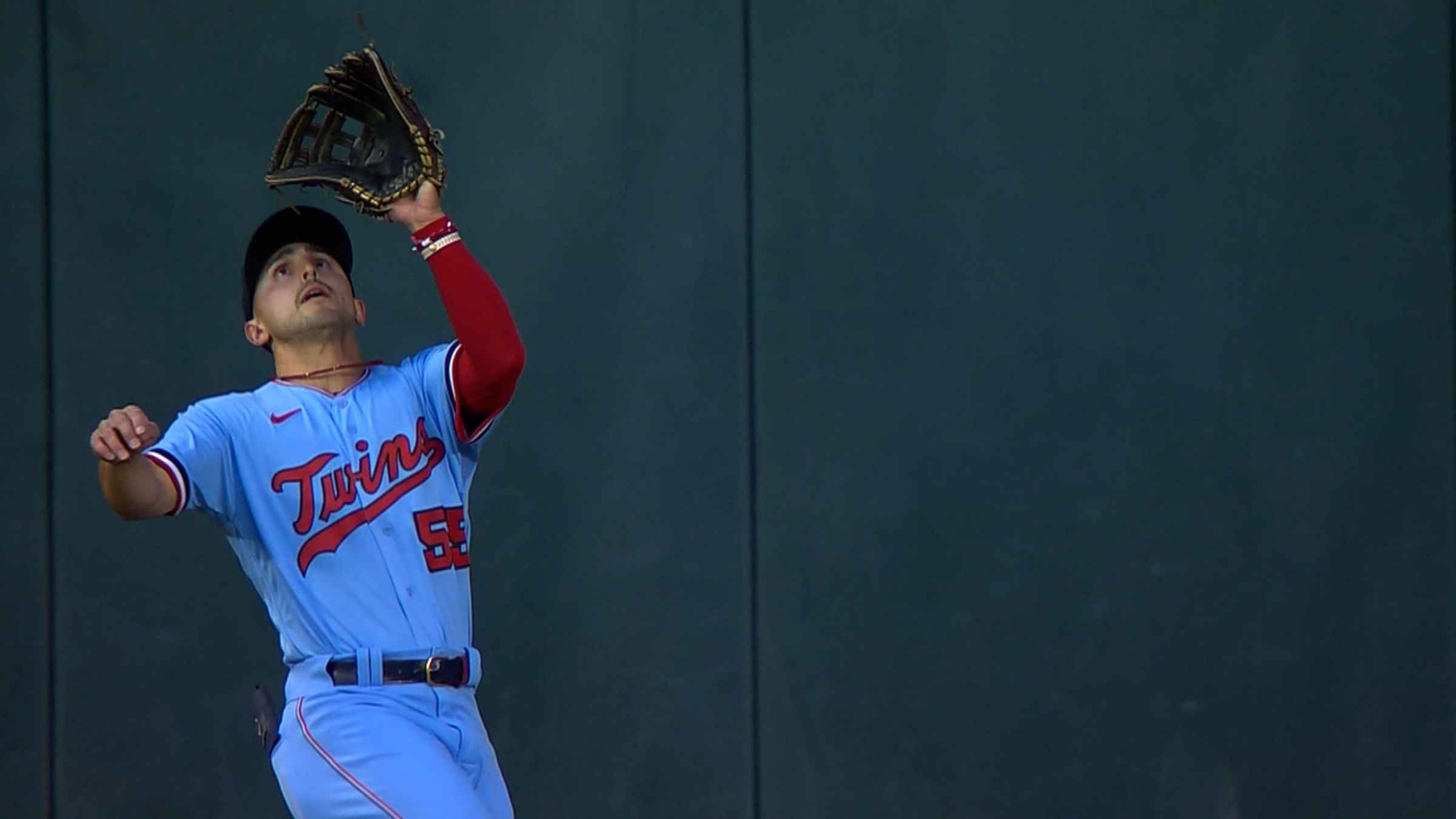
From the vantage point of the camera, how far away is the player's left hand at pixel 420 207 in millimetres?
3180

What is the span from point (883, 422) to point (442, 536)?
1985 mm

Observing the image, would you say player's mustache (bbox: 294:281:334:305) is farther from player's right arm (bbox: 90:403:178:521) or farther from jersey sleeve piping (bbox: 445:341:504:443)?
player's right arm (bbox: 90:403:178:521)

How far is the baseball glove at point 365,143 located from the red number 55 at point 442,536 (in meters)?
0.57

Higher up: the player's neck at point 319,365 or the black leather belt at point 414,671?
the player's neck at point 319,365

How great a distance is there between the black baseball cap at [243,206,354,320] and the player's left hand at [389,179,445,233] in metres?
0.31

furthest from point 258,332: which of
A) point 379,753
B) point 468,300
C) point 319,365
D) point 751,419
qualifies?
point 751,419

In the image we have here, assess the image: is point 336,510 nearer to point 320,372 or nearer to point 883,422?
point 320,372

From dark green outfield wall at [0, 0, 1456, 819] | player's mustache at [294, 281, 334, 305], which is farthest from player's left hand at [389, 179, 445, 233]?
dark green outfield wall at [0, 0, 1456, 819]

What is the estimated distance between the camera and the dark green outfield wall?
491 centimetres

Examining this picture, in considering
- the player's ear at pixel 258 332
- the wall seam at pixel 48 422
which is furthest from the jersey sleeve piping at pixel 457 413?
the wall seam at pixel 48 422

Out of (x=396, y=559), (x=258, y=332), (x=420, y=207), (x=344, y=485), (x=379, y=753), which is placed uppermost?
(x=420, y=207)

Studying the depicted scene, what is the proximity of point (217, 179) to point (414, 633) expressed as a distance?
2339mm

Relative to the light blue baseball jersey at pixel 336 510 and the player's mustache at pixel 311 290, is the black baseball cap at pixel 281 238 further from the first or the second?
the light blue baseball jersey at pixel 336 510

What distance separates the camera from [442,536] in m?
3.24
